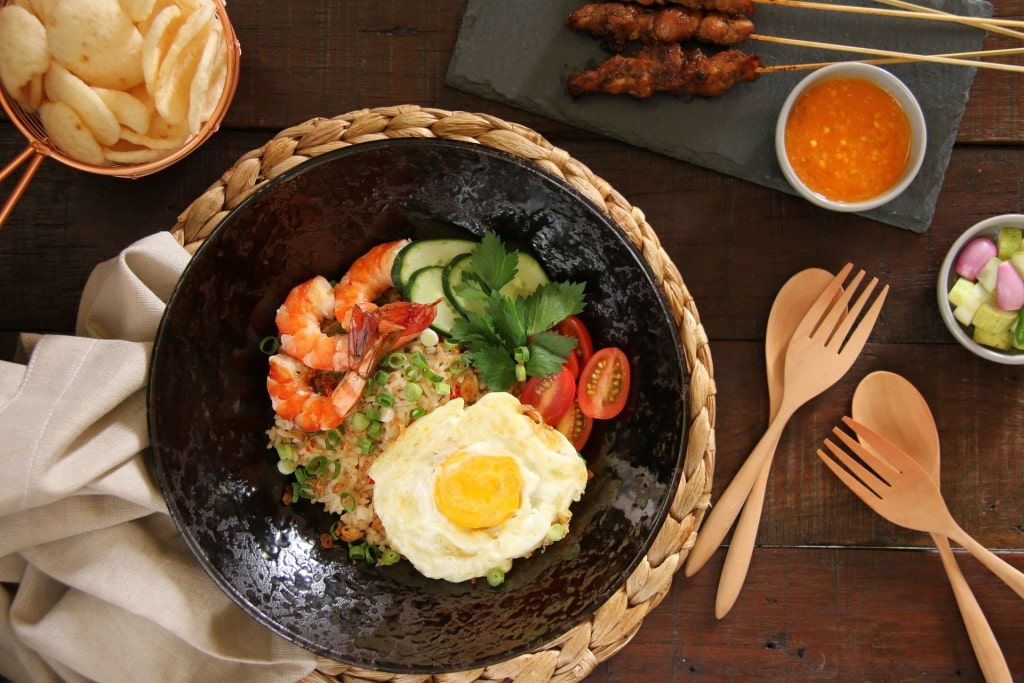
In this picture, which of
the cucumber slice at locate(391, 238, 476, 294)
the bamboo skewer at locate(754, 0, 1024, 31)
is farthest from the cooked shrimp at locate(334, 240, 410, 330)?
the bamboo skewer at locate(754, 0, 1024, 31)

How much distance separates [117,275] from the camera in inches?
93.2

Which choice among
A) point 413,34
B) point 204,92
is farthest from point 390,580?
point 413,34

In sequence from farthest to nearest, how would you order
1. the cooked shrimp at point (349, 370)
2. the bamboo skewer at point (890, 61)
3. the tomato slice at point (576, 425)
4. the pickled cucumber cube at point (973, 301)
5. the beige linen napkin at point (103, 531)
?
the pickled cucumber cube at point (973, 301) < the bamboo skewer at point (890, 61) < the tomato slice at point (576, 425) < the cooked shrimp at point (349, 370) < the beige linen napkin at point (103, 531)

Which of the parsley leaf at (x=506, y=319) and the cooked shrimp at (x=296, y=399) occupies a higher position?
the parsley leaf at (x=506, y=319)

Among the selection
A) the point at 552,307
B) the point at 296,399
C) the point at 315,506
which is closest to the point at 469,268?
the point at 552,307

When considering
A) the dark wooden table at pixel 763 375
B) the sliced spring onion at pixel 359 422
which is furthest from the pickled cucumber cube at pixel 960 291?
the sliced spring onion at pixel 359 422

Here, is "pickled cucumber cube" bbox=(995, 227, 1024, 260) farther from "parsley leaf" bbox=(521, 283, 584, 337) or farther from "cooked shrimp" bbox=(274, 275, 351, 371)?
"cooked shrimp" bbox=(274, 275, 351, 371)

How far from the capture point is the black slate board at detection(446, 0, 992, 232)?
9.42 ft

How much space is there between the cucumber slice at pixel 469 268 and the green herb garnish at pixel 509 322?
3 cm

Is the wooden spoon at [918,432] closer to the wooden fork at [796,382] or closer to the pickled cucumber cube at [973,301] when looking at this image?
the wooden fork at [796,382]

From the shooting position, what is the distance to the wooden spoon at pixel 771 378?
9.30ft

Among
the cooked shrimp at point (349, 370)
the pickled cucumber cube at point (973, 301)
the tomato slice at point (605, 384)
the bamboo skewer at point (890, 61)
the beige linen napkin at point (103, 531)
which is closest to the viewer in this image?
the beige linen napkin at point (103, 531)

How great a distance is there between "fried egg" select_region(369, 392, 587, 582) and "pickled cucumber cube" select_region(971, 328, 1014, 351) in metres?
1.54

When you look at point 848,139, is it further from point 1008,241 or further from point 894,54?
point 1008,241
